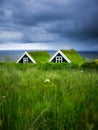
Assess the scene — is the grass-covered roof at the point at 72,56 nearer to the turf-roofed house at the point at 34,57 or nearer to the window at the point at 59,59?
the window at the point at 59,59

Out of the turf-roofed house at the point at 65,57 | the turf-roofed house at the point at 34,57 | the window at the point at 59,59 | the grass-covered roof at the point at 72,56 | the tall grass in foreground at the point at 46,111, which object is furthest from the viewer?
the turf-roofed house at the point at 34,57

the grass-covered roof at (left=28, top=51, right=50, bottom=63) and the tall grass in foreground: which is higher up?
the grass-covered roof at (left=28, top=51, right=50, bottom=63)

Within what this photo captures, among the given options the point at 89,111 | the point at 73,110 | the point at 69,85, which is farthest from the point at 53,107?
the point at 69,85

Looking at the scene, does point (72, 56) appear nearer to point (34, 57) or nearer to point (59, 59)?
point (59, 59)

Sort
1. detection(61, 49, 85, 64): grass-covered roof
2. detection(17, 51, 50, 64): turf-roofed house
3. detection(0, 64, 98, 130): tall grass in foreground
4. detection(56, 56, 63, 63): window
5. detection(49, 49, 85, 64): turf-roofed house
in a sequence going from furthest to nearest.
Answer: detection(17, 51, 50, 64): turf-roofed house < detection(61, 49, 85, 64): grass-covered roof < detection(56, 56, 63, 63): window < detection(49, 49, 85, 64): turf-roofed house < detection(0, 64, 98, 130): tall grass in foreground

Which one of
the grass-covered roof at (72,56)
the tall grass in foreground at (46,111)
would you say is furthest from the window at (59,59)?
the tall grass in foreground at (46,111)

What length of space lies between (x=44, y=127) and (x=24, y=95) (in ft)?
2.82

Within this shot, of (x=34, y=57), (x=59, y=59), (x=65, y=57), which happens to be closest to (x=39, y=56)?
(x=34, y=57)

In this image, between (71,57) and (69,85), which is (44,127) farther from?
(71,57)

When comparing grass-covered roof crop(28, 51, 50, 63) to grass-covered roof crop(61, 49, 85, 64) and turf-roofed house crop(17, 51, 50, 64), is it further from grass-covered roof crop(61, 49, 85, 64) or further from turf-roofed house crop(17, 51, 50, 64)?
grass-covered roof crop(61, 49, 85, 64)

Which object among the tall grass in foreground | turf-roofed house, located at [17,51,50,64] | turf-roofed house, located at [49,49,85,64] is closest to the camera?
the tall grass in foreground

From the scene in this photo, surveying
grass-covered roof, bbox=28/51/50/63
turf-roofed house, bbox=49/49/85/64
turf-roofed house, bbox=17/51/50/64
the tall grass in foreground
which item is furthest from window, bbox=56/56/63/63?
the tall grass in foreground

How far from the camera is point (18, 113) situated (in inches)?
95.2

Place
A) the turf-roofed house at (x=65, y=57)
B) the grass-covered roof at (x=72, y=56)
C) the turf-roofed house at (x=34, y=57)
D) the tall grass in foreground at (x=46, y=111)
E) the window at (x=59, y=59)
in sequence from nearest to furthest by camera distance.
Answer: the tall grass in foreground at (x=46, y=111)
the turf-roofed house at (x=65, y=57)
the window at (x=59, y=59)
the grass-covered roof at (x=72, y=56)
the turf-roofed house at (x=34, y=57)
